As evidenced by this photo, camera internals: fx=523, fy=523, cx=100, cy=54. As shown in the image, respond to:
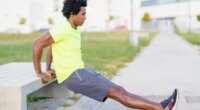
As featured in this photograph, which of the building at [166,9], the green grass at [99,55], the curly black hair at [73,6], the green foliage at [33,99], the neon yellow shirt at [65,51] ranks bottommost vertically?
the building at [166,9]

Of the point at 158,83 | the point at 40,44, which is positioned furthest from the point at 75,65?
the point at 158,83

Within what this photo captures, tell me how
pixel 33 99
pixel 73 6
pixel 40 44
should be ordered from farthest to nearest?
pixel 33 99 < pixel 73 6 < pixel 40 44

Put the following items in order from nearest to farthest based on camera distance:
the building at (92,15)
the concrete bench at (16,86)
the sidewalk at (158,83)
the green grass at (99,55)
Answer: the concrete bench at (16,86) < the sidewalk at (158,83) < the green grass at (99,55) < the building at (92,15)

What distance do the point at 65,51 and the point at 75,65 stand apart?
0.20m

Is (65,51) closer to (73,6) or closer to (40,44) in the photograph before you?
(40,44)

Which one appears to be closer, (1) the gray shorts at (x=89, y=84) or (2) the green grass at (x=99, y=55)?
(1) the gray shorts at (x=89, y=84)

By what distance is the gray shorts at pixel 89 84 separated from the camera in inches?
228

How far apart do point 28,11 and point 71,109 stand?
244 ft

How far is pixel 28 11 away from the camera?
266 ft

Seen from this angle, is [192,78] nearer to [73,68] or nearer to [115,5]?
[73,68]

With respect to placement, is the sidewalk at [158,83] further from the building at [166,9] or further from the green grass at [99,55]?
the building at [166,9]

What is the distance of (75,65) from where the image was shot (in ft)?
19.3

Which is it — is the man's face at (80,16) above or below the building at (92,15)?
above

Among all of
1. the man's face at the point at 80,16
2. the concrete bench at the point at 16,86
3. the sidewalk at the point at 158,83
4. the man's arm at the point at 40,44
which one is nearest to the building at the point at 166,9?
the sidewalk at the point at 158,83
